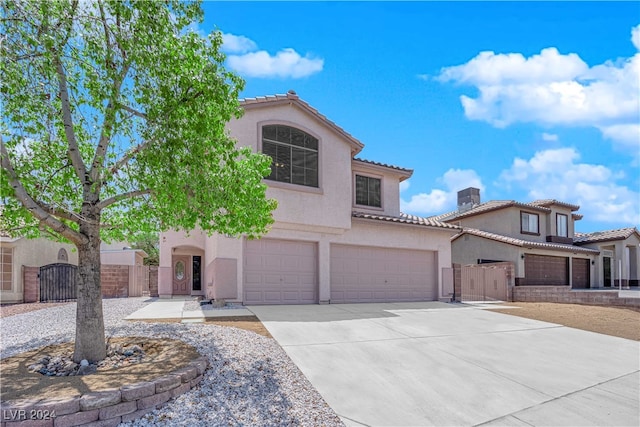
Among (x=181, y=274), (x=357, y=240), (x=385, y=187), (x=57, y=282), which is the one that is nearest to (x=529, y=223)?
(x=385, y=187)

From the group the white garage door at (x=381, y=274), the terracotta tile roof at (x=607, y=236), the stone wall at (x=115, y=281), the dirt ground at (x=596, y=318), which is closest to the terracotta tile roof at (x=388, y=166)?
→ the white garage door at (x=381, y=274)

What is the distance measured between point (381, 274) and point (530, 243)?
12793mm

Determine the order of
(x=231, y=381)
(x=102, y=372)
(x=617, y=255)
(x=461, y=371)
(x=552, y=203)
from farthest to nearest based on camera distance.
Result: 1. (x=617, y=255)
2. (x=552, y=203)
3. (x=461, y=371)
4. (x=231, y=381)
5. (x=102, y=372)

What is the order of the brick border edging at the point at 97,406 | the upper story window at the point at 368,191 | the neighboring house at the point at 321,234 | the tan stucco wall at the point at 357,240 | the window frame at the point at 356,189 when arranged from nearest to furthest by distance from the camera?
the brick border edging at the point at 97,406
the tan stucco wall at the point at 357,240
the neighboring house at the point at 321,234
the window frame at the point at 356,189
the upper story window at the point at 368,191

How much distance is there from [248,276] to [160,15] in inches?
348

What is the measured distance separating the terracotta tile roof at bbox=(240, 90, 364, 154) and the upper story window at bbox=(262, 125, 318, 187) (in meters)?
0.84

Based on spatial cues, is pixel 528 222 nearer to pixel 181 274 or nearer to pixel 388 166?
pixel 388 166

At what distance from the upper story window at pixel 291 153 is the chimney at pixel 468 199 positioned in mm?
22090

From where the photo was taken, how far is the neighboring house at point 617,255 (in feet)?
95.6

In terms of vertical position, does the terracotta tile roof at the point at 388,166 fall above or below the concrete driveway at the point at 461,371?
above

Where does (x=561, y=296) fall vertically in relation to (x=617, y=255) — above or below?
below

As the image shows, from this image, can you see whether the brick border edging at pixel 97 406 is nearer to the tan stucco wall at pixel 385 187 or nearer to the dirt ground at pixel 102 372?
the dirt ground at pixel 102 372

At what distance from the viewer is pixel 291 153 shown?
13.5m

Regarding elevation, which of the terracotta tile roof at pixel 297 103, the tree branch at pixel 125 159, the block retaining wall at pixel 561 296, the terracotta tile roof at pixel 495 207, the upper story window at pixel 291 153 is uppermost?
A: the terracotta tile roof at pixel 297 103
